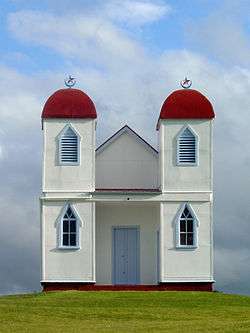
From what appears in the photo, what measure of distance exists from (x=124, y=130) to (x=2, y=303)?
13108 millimetres

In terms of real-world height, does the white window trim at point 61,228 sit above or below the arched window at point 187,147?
below

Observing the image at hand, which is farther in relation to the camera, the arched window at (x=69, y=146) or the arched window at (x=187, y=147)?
the arched window at (x=187, y=147)

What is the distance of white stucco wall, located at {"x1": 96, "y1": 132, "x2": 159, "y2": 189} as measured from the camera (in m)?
46.3

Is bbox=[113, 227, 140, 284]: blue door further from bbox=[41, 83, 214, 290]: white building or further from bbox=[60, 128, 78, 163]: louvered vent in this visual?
bbox=[60, 128, 78, 163]: louvered vent

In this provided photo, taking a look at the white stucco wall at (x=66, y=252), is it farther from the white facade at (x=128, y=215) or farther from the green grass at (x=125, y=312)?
the green grass at (x=125, y=312)

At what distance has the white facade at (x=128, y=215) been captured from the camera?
43.1m

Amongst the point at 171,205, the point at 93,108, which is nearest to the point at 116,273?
the point at 171,205

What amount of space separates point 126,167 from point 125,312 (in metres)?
14.1

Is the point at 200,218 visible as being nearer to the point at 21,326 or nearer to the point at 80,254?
the point at 80,254

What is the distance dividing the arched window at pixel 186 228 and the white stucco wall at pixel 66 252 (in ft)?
12.0

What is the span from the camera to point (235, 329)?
94.1 feet

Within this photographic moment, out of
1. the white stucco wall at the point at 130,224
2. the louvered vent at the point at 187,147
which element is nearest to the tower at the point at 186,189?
the louvered vent at the point at 187,147

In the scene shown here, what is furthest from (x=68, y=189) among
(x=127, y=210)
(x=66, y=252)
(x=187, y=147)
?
(x=187, y=147)

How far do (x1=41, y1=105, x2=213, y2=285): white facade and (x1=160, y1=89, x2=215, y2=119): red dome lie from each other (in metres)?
0.32
